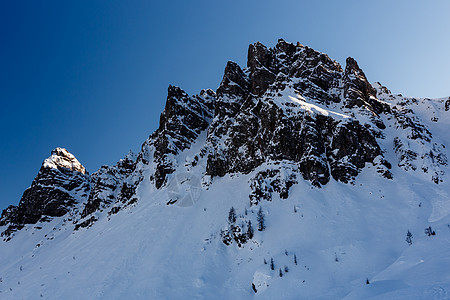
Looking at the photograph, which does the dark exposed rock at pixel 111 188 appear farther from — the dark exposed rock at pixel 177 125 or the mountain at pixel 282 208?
the dark exposed rock at pixel 177 125

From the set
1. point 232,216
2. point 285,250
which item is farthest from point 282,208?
point 285,250

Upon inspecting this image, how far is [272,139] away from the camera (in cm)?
3562

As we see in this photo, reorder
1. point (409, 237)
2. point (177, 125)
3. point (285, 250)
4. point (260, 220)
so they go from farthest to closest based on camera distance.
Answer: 1. point (177, 125)
2. point (260, 220)
3. point (285, 250)
4. point (409, 237)

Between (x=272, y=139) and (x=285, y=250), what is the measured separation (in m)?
18.0

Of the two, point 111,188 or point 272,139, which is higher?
point 111,188

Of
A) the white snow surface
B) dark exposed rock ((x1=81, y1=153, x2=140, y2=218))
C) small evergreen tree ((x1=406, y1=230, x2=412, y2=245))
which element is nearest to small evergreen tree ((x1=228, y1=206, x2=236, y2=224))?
the white snow surface

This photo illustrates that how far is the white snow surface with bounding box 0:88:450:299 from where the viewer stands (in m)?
13.9

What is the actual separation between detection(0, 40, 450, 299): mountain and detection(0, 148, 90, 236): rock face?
11.2 m

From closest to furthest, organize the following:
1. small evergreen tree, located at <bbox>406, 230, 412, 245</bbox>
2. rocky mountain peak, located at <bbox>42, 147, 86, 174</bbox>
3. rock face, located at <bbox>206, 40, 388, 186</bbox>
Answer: small evergreen tree, located at <bbox>406, 230, 412, 245</bbox> → rock face, located at <bbox>206, 40, 388, 186</bbox> → rocky mountain peak, located at <bbox>42, 147, 86, 174</bbox>

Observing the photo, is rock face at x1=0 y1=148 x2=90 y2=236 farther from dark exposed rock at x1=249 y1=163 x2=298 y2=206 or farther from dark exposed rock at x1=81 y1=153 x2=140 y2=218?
dark exposed rock at x1=249 y1=163 x2=298 y2=206

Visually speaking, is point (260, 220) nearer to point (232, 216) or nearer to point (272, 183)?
point (232, 216)

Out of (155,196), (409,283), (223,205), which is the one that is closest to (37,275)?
(155,196)

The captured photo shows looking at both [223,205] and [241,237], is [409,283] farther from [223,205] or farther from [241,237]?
[223,205]

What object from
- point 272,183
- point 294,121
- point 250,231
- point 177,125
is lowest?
point 250,231
